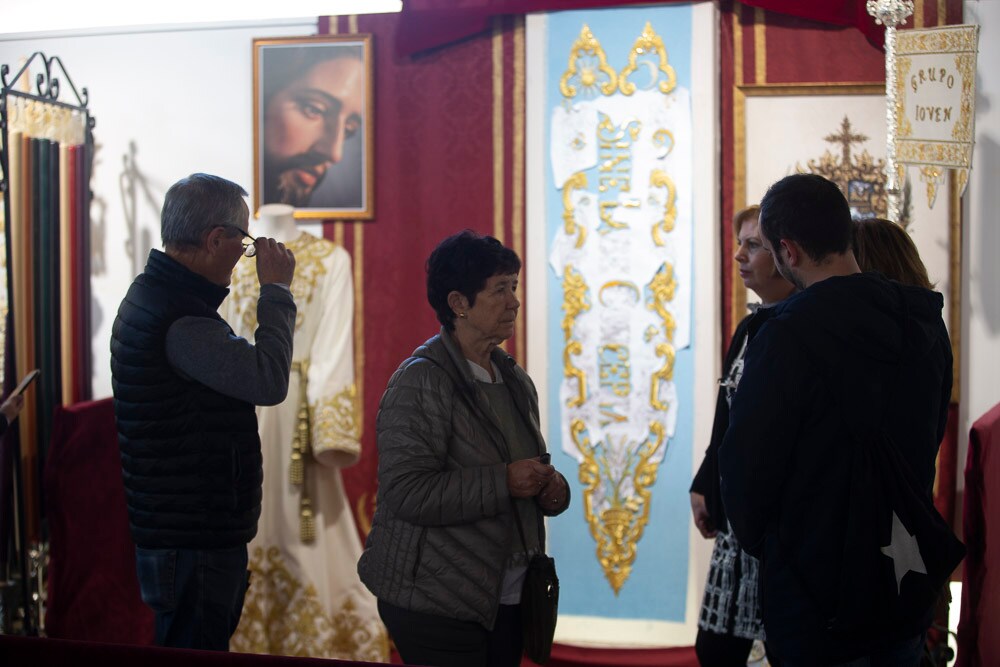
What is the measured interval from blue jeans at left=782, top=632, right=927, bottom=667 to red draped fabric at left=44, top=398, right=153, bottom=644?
2500mm

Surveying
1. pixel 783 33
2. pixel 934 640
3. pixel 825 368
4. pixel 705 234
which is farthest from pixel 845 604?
pixel 783 33

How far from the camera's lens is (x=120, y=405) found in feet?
7.10

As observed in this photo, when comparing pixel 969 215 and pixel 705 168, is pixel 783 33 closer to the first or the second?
pixel 705 168

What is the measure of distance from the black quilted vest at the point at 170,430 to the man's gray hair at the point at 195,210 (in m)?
0.06

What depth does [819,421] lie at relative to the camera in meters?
1.67

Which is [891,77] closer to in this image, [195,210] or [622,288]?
[622,288]

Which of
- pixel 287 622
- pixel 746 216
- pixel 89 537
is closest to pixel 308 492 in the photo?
pixel 287 622

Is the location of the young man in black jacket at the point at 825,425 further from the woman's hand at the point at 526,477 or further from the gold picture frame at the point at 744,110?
the gold picture frame at the point at 744,110

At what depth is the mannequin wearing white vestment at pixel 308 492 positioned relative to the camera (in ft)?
11.6

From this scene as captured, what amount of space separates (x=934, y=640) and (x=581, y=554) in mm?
1210

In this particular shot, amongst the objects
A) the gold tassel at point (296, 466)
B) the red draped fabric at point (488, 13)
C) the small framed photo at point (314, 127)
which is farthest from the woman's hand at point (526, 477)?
the red draped fabric at point (488, 13)

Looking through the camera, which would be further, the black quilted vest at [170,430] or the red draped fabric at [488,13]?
the red draped fabric at [488,13]

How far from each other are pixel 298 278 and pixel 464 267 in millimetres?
1709

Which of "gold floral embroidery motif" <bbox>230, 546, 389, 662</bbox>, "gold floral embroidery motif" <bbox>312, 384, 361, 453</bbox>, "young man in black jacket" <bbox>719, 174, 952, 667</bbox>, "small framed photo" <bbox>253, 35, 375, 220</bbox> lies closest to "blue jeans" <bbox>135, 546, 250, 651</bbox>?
"young man in black jacket" <bbox>719, 174, 952, 667</bbox>
